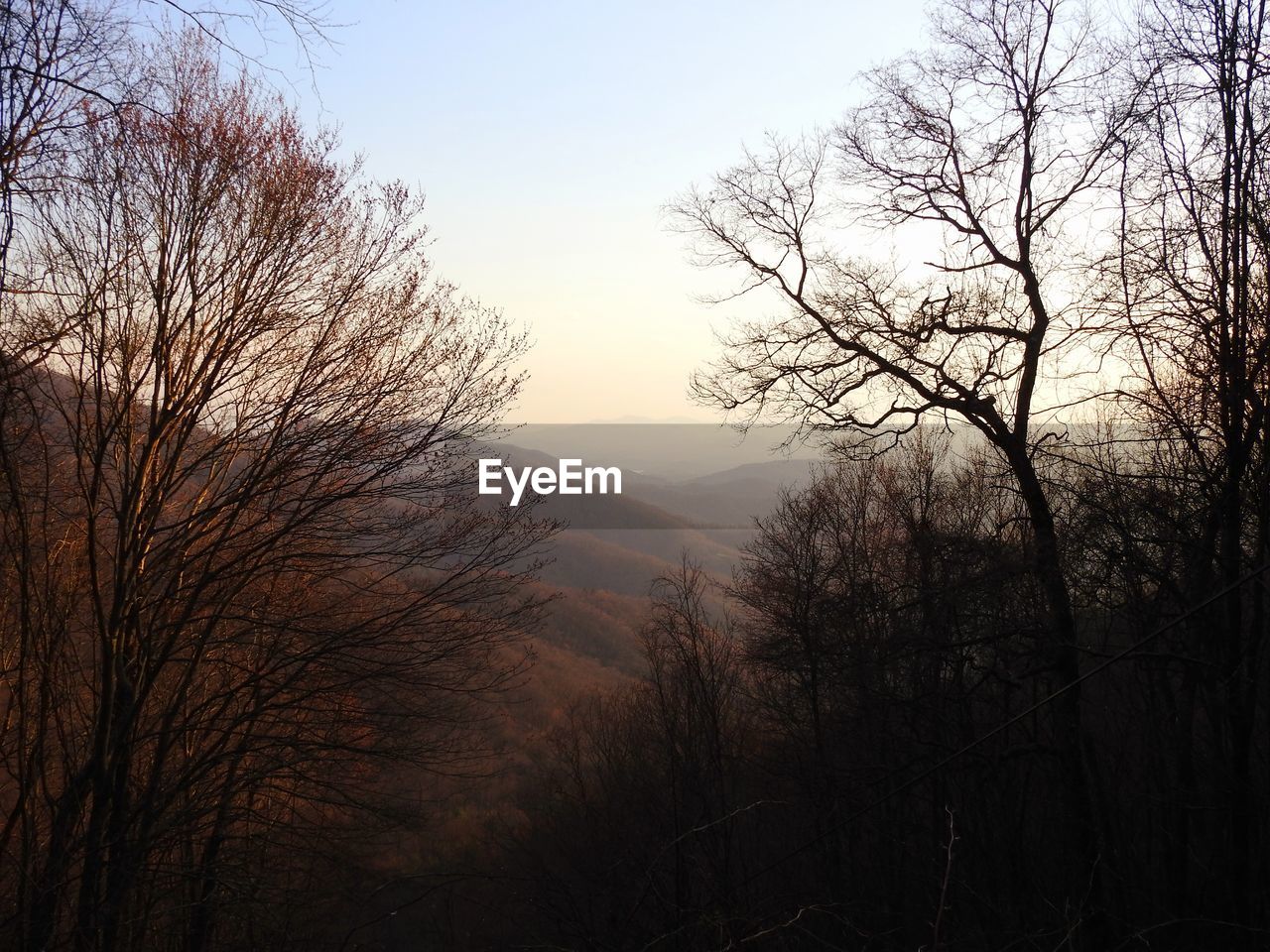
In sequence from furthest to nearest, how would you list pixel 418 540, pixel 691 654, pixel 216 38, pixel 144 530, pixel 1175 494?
pixel 691 654
pixel 418 540
pixel 1175 494
pixel 144 530
pixel 216 38

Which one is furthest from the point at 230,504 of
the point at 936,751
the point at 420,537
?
the point at 936,751

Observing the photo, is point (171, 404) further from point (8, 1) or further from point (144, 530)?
point (8, 1)

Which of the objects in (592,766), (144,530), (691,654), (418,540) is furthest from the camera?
(592,766)

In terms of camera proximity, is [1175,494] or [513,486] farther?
[513,486]

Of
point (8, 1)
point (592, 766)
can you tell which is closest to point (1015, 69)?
point (8, 1)

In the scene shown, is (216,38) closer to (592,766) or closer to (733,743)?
(733,743)

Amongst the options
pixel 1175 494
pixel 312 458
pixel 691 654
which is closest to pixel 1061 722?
pixel 1175 494

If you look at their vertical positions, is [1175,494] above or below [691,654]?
above

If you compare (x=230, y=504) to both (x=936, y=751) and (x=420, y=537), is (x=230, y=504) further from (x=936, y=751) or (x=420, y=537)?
(x=936, y=751)

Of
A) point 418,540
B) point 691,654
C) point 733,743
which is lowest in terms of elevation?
point 733,743
